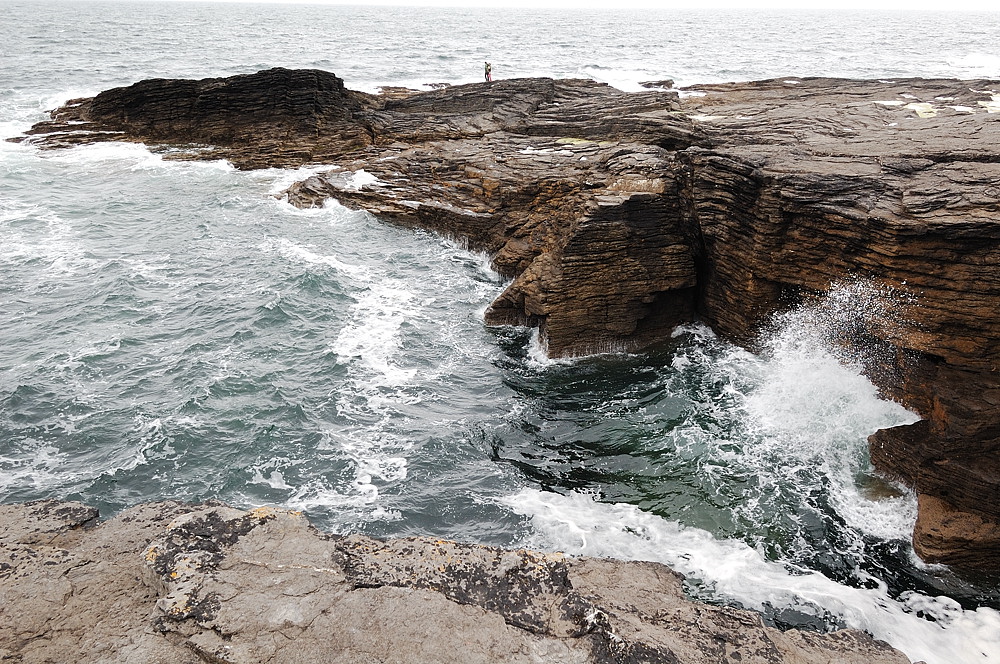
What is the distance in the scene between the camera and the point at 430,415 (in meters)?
16.4

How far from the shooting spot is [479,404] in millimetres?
16953

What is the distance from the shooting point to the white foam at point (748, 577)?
1052 cm

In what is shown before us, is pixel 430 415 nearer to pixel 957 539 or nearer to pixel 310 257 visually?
pixel 957 539

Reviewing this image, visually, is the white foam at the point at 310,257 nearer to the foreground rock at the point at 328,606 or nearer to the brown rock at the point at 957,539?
the foreground rock at the point at 328,606

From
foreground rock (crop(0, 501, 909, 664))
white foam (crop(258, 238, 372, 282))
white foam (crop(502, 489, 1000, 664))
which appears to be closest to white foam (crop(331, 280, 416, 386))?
white foam (crop(258, 238, 372, 282))

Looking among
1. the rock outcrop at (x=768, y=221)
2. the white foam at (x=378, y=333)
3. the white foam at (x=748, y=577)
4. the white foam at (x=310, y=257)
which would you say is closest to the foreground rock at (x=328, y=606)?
the white foam at (x=748, y=577)

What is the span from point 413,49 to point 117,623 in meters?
87.2

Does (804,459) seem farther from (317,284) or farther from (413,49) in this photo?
(413,49)

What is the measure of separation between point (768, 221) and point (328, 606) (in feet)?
43.7

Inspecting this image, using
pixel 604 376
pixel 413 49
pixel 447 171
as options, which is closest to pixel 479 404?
pixel 604 376

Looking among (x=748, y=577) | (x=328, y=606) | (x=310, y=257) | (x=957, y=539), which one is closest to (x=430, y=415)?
(x=748, y=577)

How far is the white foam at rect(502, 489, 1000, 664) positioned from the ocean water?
0.14 ft

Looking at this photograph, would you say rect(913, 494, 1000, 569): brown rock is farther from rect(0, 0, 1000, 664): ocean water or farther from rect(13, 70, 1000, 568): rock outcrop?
rect(0, 0, 1000, 664): ocean water

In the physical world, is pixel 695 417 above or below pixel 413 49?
below
